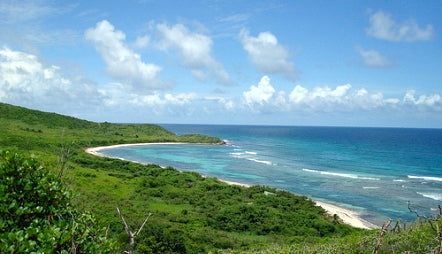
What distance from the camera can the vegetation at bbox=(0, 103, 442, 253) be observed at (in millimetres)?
6516

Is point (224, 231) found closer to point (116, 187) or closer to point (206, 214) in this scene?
point (206, 214)

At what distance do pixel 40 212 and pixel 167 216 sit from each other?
25.0 metres

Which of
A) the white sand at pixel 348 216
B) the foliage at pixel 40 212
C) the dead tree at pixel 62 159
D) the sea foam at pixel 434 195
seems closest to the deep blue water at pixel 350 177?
the sea foam at pixel 434 195

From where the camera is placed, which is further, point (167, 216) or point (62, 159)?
point (167, 216)

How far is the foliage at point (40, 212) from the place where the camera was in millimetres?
5684

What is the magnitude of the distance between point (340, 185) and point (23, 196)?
1989 inches

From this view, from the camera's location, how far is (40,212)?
6.63 meters

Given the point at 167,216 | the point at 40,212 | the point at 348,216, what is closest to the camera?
the point at 40,212

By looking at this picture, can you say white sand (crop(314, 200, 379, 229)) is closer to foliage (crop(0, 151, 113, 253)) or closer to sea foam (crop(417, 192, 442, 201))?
sea foam (crop(417, 192, 442, 201))

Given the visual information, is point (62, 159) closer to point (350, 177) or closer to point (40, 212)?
point (40, 212)

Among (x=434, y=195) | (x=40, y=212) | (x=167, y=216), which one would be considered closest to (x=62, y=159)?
(x=40, y=212)

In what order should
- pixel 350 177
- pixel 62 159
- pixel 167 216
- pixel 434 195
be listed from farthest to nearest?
pixel 350 177 < pixel 434 195 < pixel 167 216 < pixel 62 159

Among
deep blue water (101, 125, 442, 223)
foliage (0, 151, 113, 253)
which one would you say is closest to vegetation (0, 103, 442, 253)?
foliage (0, 151, 113, 253)

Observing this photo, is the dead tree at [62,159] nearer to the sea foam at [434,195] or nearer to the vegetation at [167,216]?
the vegetation at [167,216]
